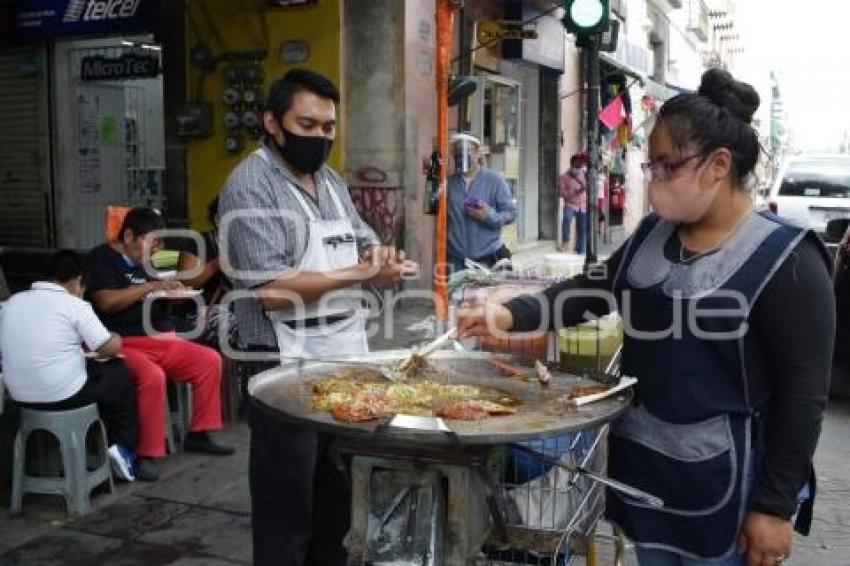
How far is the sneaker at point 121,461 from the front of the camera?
512 centimetres

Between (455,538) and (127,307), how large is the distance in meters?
3.80

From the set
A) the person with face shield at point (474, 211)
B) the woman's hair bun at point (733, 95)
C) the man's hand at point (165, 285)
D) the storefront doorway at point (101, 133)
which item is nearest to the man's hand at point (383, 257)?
the woman's hair bun at point (733, 95)

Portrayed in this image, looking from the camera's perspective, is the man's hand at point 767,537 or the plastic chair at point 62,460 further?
the plastic chair at point 62,460

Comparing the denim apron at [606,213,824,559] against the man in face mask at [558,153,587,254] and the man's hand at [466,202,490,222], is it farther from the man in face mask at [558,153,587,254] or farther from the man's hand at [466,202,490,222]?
the man in face mask at [558,153,587,254]

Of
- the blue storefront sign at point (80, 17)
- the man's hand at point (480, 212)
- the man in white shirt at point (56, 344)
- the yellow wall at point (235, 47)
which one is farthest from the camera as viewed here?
the blue storefront sign at point (80, 17)

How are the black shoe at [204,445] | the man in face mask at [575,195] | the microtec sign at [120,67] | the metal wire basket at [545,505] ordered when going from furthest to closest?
the man in face mask at [575,195] → the microtec sign at [120,67] → the black shoe at [204,445] → the metal wire basket at [545,505]

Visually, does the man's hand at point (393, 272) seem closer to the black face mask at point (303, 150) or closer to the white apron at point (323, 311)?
the white apron at point (323, 311)

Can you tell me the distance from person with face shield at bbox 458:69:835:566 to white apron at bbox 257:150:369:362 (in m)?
1.22

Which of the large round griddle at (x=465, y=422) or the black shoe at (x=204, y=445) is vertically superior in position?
the large round griddle at (x=465, y=422)

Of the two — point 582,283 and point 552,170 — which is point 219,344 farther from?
point 552,170

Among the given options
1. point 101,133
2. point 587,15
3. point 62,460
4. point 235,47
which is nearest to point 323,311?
point 62,460

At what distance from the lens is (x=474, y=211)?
24.1ft

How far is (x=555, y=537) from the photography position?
2.78 meters

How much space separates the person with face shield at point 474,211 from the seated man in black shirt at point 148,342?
2.48m
